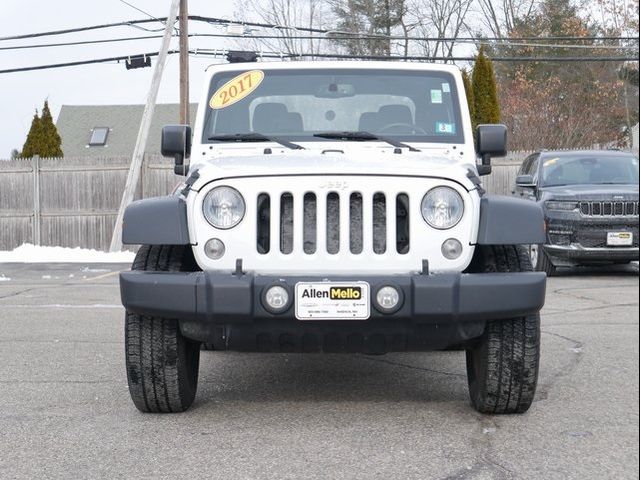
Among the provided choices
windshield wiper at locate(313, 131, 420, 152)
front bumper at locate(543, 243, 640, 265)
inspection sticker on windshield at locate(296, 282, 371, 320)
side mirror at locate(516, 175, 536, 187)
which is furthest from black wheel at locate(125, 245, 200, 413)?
side mirror at locate(516, 175, 536, 187)

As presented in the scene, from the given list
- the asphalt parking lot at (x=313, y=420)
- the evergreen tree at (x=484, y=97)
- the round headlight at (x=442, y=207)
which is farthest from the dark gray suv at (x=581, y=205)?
the evergreen tree at (x=484, y=97)

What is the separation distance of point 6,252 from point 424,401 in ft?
58.0

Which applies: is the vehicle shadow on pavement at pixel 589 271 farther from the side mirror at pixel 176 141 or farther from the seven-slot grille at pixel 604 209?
the side mirror at pixel 176 141

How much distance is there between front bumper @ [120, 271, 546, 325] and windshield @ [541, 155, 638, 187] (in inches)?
356

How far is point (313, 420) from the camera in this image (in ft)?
14.7

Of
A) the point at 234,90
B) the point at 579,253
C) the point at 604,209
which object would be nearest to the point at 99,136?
the point at 579,253

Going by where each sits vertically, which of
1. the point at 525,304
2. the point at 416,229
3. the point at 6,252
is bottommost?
the point at 6,252

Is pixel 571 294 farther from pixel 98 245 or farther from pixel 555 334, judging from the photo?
pixel 98 245

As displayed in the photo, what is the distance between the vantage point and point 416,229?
412cm

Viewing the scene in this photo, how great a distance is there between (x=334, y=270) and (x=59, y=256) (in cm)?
1681

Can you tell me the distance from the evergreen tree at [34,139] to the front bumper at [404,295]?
26.7m

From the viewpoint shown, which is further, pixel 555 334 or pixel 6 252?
pixel 6 252

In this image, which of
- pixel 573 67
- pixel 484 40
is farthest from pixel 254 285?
pixel 573 67

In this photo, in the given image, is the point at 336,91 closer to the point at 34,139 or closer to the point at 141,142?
the point at 141,142
